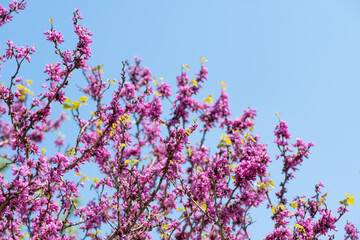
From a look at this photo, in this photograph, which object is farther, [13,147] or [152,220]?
[152,220]

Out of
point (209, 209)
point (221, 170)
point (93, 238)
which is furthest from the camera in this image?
point (93, 238)

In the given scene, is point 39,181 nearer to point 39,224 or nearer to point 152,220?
point 39,224

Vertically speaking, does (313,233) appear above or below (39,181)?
above

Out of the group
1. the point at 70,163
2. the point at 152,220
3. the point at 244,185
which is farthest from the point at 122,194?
the point at 244,185

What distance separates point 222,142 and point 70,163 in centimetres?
318

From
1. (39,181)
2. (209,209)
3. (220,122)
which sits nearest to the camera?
(39,181)

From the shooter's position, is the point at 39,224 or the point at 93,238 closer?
the point at 39,224

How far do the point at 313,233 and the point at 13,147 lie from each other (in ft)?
23.3

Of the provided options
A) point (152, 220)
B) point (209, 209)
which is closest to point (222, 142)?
point (209, 209)

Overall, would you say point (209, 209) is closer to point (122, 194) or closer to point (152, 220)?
point (152, 220)

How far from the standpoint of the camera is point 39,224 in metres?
5.95

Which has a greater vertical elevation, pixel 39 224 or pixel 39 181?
pixel 39 181

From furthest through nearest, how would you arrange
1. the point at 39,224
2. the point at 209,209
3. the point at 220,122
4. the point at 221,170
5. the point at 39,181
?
the point at 220,122
the point at 209,209
the point at 221,170
the point at 39,224
the point at 39,181

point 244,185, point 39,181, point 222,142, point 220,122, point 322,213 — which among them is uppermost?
point 220,122
